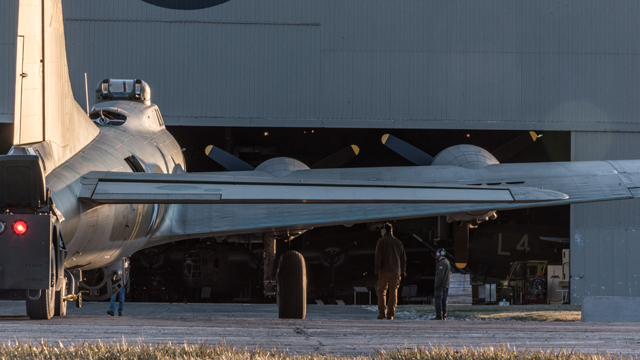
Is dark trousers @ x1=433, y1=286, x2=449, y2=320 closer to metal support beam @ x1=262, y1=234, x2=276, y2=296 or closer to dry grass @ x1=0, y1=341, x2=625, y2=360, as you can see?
metal support beam @ x1=262, y1=234, x2=276, y2=296

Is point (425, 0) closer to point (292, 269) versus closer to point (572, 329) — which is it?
point (292, 269)

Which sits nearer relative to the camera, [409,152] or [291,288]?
[291,288]

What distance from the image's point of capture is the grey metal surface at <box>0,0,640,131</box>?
1961 centimetres

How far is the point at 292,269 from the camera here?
1134cm

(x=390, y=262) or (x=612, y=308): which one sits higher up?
(x=390, y=262)

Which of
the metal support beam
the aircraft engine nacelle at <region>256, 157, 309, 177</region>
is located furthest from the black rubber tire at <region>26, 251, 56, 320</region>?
the aircraft engine nacelle at <region>256, 157, 309, 177</region>

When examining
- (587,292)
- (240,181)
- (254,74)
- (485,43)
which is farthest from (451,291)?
(240,181)

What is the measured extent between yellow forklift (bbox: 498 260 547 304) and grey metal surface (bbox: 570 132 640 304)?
113 inches

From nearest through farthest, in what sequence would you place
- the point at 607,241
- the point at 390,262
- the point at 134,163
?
the point at 134,163, the point at 390,262, the point at 607,241

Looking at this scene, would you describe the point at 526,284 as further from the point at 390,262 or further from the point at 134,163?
the point at 134,163

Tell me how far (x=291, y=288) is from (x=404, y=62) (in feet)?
35.4

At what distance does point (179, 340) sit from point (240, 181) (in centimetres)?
192

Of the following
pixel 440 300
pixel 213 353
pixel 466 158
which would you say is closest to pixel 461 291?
pixel 466 158

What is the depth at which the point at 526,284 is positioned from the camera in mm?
22938
